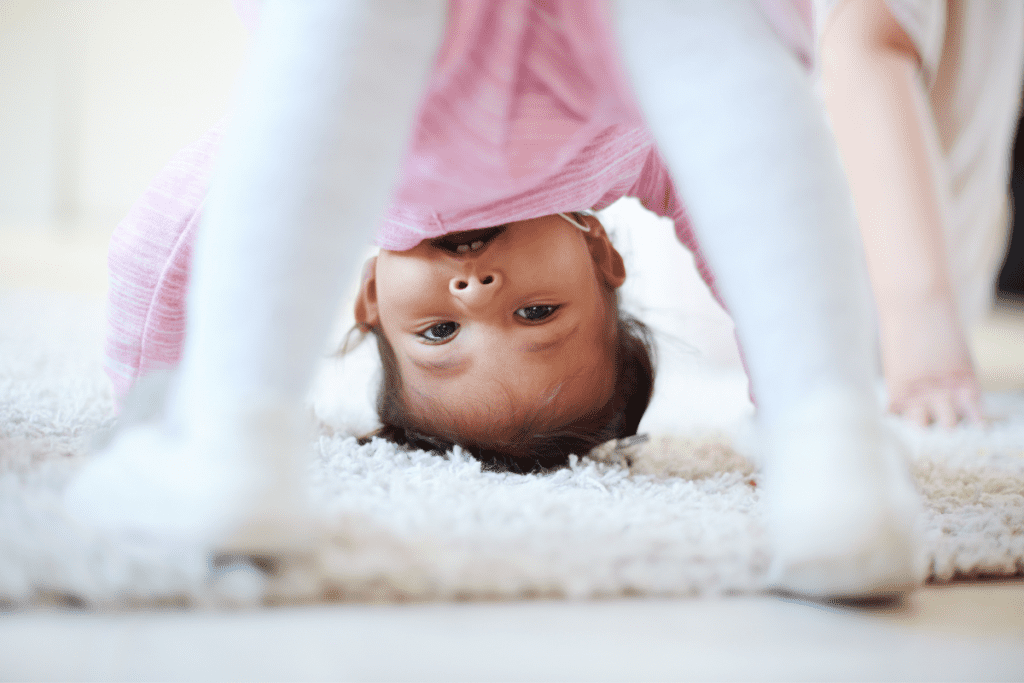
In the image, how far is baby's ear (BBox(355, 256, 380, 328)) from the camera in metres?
0.66

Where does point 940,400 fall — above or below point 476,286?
below

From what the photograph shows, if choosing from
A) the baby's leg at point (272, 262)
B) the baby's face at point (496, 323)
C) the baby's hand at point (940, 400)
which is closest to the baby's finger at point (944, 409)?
the baby's hand at point (940, 400)

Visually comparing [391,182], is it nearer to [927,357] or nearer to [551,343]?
[551,343]

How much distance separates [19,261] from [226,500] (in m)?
2.21

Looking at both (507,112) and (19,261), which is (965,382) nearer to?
(507,112)

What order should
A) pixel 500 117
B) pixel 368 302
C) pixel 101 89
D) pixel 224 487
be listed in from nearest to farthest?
pixel 224 487
pixel 500 117
pixel 368 302
pixel 101 89

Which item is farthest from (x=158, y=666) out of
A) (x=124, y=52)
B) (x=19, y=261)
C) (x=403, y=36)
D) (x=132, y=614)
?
(x=124, y=52)

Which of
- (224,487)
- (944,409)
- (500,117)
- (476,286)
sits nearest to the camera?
(224,487)

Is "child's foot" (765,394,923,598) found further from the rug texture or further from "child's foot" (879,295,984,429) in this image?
"child's foot" (879,295,984,429)

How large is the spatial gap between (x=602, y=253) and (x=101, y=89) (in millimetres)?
2749

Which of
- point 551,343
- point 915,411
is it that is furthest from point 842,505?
point 915,411

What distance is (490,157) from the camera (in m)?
0.43

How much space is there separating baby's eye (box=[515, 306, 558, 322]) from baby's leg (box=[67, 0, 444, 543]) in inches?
11.0

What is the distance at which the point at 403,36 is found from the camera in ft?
1.01
